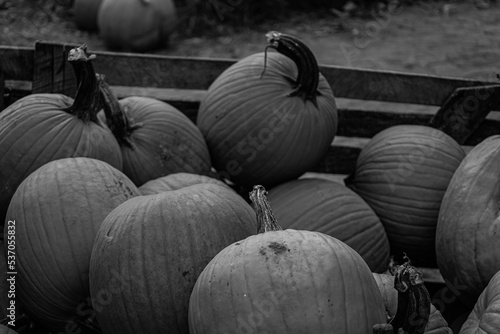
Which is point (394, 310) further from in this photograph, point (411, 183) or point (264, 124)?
point (264, 124)

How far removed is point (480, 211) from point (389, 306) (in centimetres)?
51

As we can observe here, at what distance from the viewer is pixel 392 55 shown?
719 centimetres

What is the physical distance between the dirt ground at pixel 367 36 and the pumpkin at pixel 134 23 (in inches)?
8.4

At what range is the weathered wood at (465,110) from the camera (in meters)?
3.19

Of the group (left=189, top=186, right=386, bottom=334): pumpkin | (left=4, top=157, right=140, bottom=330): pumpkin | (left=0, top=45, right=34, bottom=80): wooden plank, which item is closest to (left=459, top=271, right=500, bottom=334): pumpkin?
(left=189, top=186, right=386, bottom=334): pumpkin

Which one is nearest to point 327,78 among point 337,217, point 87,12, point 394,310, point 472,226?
point 337,217

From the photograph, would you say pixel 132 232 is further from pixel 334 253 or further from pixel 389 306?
pixel 389 306

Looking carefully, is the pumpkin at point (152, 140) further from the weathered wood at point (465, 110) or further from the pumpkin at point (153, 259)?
the weathered wood at point (465, 110)

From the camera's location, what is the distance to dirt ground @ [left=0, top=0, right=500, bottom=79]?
22.9 ft

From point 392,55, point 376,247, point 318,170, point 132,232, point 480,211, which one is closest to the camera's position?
point 132,232

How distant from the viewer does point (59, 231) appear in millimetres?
2242

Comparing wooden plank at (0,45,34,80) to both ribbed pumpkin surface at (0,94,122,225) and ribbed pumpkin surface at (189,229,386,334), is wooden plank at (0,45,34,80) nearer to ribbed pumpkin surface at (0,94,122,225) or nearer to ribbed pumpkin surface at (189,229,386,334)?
ribbed pumpkin surface at (0,94,122,225)

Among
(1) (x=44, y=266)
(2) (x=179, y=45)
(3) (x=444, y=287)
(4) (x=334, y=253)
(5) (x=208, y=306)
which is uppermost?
(4) (x=334, y=253)

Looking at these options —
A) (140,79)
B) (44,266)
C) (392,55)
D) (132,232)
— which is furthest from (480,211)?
(392,55)
